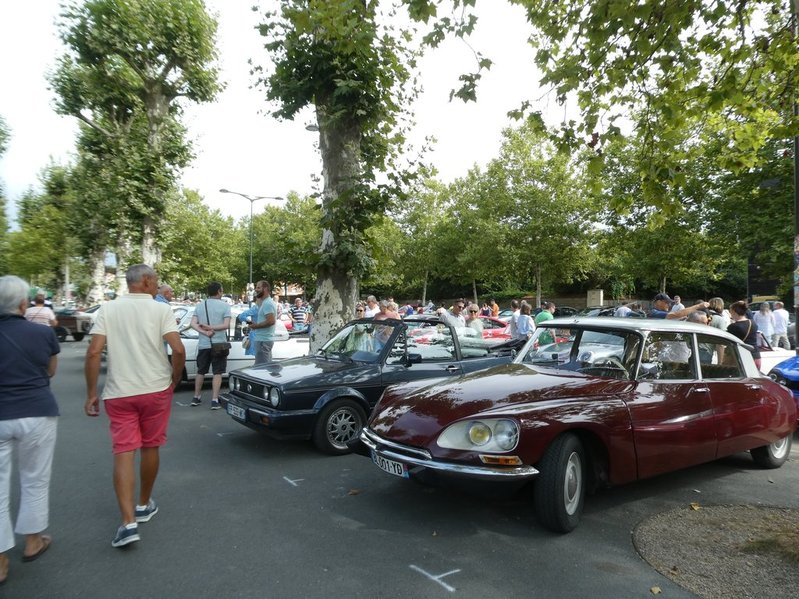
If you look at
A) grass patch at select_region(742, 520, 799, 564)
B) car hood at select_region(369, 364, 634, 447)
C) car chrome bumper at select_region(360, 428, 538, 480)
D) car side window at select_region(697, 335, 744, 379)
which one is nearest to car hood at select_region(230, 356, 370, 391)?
car hood at select_region(369, 364, 634, 447)

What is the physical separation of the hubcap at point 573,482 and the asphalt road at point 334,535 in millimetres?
209

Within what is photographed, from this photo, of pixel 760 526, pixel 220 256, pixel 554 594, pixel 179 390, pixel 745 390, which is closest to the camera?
pixel 554 594

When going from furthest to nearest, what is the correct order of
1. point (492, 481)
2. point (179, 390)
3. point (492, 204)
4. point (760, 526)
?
point (492, 204) → point (179, 390) → point (760, 526) → point (492, 481)

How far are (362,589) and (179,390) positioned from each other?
→ 8.51 metres

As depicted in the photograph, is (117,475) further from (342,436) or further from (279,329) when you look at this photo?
(279,329)

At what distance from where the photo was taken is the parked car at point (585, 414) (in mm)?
3793

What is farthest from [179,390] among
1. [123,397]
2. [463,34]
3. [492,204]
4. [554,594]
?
[492,204]

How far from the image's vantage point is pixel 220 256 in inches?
1893

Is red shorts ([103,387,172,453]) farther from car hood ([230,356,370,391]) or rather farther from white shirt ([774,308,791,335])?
white shirt ([774,308,791,335])

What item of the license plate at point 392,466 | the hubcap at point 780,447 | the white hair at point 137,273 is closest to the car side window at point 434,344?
the license plate at point 392,466

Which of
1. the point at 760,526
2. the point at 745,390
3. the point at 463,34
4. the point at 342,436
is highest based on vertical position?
the point at 463,34

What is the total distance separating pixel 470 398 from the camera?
4.19 meters

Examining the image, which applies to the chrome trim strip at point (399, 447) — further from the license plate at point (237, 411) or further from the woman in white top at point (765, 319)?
the woman in white top at point (765, 319)

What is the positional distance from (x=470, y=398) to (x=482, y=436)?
423 mm
